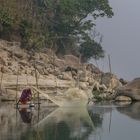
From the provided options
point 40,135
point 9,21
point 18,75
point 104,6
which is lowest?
point 40,135

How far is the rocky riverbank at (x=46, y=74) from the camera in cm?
3675

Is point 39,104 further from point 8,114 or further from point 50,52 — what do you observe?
point 50,52

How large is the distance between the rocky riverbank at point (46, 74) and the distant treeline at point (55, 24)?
1.40 m

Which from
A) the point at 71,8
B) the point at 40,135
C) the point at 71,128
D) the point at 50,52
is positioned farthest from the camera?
the point at 71,8

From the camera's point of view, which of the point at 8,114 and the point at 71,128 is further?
the point at 8,114

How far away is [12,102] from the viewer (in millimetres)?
33812

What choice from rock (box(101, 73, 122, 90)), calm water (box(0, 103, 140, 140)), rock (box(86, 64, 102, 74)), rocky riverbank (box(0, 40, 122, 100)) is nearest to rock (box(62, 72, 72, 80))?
rocky riverbank (box(0, 40, 122, 100))

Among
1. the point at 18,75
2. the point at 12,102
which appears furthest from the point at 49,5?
the point at 12,102

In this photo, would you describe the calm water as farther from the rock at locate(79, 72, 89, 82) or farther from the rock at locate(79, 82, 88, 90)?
the rock at locate(79, 72, 89, 82)

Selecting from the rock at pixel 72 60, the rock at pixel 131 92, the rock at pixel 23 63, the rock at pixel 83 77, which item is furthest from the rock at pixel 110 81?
the rock at pixel 23 63

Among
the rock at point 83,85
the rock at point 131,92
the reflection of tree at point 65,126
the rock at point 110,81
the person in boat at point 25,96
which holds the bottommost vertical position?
the reflection of tree at point 65,126

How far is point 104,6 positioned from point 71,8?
15.5 ft

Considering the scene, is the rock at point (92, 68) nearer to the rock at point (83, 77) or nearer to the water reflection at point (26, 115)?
the rock at point (83, 77)

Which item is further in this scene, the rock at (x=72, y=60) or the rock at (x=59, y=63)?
the rock at (x=72, y=60)
